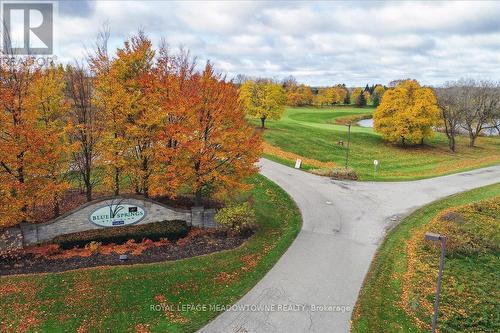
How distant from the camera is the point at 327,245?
19.3 m

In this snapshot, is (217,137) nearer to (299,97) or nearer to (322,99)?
(299,97)

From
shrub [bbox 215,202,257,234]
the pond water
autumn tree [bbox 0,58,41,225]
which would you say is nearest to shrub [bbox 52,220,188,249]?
shrub [bbox 215,202,257,234]

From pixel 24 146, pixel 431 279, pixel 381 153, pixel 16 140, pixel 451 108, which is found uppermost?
pixel 451 108

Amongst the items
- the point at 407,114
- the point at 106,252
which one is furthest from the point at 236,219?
the point at 407,114

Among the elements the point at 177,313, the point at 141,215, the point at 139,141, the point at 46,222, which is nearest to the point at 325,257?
the point at 177,313

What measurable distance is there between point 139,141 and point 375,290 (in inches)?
516

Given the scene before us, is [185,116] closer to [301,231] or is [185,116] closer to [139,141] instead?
[139,141]

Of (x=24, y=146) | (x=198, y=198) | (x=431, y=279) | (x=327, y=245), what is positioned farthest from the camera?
(x=198, y=198)

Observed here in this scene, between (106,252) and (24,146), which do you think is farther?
(106,252)

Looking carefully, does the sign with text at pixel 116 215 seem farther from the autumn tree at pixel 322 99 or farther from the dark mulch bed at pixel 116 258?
the autumn tree at pixel 322 99

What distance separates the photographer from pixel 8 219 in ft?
54.8

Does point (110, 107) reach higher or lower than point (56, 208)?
higher

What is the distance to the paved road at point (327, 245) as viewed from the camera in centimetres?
1365

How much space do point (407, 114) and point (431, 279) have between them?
3374cm
